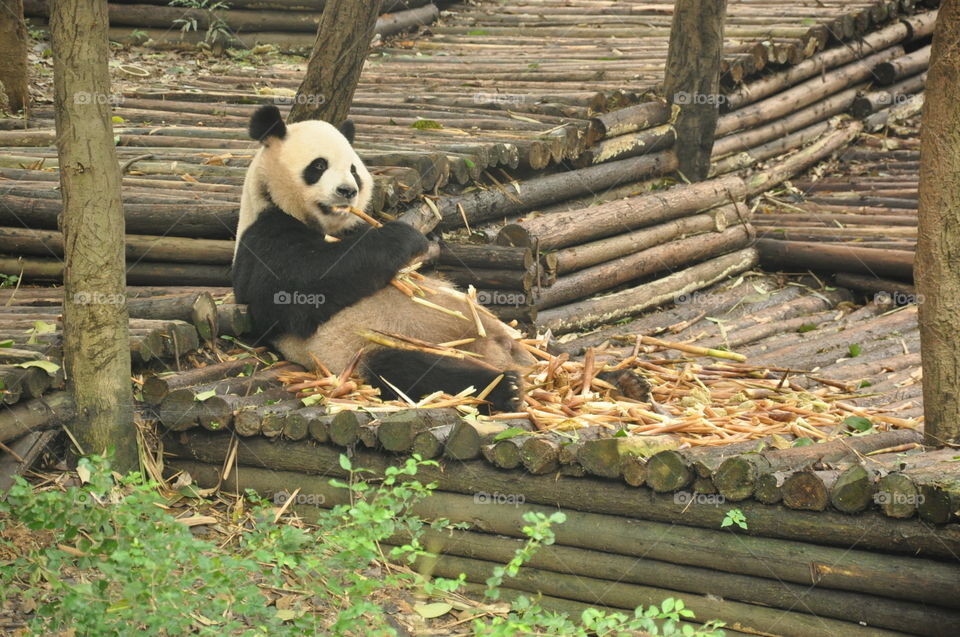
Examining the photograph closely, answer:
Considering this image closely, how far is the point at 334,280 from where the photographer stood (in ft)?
16.7

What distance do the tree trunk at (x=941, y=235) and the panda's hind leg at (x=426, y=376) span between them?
167cm

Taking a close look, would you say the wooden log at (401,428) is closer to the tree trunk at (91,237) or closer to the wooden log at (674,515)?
the wooden log at (674,515)

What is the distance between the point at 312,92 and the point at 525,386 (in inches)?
92.0

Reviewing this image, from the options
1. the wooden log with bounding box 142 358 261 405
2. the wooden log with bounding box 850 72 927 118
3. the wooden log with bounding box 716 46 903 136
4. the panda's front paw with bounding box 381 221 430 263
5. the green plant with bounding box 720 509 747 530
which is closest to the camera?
the green plant with bounding box 720 509 747 530

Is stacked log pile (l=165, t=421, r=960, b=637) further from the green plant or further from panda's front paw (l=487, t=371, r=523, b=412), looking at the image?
panda's front paw (l=487, t=371, r=523, b=412)

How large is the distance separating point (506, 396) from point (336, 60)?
8.10 ft

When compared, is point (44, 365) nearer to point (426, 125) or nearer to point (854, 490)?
point (854, 490)

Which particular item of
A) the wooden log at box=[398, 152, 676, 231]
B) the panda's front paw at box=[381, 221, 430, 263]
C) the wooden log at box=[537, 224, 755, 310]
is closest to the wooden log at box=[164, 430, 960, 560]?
the panda's front paw at box=[381, 221, 430, 263]

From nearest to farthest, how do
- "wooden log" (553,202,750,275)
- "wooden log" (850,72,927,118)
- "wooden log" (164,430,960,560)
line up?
"wooden log" (164,430,960,560), "wooden log" (553,202,750,275), "wooden log" (850,72,927,118)

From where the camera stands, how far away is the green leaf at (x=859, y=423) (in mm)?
5016

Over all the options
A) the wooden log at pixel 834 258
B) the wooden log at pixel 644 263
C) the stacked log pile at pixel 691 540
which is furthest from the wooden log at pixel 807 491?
the wooden log at pixel 834 258

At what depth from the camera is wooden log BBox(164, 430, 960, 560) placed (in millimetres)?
3857

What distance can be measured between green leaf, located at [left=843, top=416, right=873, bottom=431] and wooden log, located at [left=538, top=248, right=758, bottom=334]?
2323mm

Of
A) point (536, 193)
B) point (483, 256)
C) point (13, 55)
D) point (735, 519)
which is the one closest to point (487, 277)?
point (483, 256)
